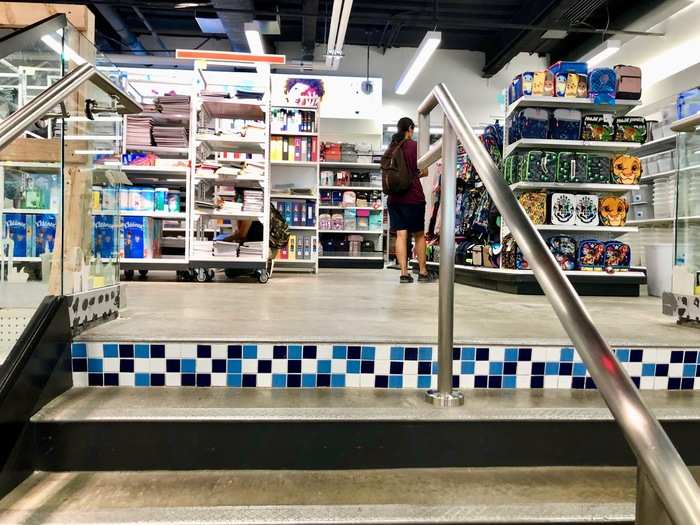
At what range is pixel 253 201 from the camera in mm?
4758

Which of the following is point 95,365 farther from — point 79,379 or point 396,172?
point 396,172

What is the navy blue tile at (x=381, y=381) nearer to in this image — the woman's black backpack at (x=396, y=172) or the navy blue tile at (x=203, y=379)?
the navy blue tile at (x=203, y=379)

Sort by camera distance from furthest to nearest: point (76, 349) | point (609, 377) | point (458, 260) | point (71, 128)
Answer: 1. point (458, 260)
2. point (71, 128)
3. point (76, 349)
4. point (609, 377)

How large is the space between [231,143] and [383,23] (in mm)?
5952

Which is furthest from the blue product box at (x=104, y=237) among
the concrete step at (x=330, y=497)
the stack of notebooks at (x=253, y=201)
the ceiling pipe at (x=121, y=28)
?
the ceiling pipe at (x=121, y=28)

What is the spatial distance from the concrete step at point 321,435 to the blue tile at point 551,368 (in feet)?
0.75

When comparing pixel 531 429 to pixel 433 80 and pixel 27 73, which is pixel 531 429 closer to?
pixel 27 73

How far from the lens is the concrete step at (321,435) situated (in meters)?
1.28

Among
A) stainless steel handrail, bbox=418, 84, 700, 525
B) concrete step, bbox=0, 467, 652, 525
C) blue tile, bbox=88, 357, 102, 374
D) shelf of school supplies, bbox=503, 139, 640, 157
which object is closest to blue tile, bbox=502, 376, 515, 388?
concrete step, bbox=0, 467, 652, 525

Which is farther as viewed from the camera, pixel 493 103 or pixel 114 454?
pixel 493 103

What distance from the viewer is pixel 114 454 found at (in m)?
1.29

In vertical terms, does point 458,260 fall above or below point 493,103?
below

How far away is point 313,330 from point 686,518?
131cm

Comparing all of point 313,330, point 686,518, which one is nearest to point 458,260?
point 313,330
